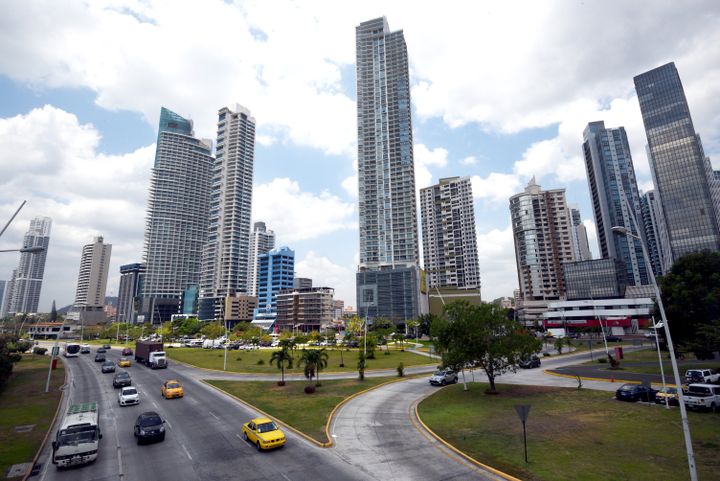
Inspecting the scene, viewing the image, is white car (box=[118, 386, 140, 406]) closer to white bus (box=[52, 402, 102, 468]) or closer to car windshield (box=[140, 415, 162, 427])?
car windshield (box=[140, 415, 162, 427])

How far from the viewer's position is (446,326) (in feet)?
122

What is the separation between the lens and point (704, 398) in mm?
26000

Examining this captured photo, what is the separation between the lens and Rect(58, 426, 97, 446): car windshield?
19.2m

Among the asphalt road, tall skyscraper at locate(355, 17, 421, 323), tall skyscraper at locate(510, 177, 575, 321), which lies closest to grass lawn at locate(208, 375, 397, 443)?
the asphalt road

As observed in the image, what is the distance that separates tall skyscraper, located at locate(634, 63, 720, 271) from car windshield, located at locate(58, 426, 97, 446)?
658 ft

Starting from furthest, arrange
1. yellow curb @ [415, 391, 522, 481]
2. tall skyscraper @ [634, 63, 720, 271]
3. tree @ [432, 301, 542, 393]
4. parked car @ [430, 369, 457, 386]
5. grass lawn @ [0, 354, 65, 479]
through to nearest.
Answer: tall skyscraper @ [634, 63, 720, 271] → parked car @ [430, 369, 457, 386] → tree @ [432, 301, 542, 393] → grass lawn @ [0, 354, 65, 479] → yellow curb @ [415, 391, 522, 481]

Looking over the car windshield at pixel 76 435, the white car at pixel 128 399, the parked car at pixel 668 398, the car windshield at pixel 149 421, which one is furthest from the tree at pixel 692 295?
the white car at pixel 128 399

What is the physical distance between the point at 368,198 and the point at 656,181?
142058mm

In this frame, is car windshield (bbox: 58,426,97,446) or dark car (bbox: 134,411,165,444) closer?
car windshield (bbox: 58,426,97,446)

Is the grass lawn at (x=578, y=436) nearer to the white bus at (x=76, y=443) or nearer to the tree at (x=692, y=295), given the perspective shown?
the tree at (x=692, y=295)

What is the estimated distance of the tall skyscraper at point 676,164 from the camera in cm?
15725

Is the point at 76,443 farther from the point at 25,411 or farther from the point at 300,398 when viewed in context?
the point at 25,411

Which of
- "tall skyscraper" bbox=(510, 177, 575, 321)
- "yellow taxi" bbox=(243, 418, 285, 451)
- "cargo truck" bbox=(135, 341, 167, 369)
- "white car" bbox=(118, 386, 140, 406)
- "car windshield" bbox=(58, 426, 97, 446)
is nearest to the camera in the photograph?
"car windshield" bbox=(58, 426, 97, 446)

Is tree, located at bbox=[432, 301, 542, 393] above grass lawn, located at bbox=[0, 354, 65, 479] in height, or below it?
above
